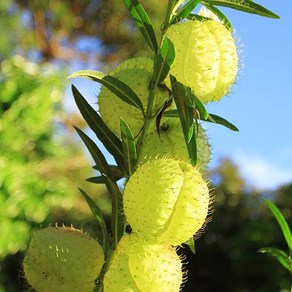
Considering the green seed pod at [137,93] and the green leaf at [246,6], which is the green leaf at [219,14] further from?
the green seed pod at [137,93]

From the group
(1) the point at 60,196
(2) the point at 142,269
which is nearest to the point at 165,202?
(2) the point at 142,269

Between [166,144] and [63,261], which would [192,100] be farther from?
[63,261]

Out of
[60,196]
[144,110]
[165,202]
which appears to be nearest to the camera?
[165,202]

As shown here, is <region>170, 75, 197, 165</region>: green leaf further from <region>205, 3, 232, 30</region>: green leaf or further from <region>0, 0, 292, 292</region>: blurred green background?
<region>0, 0, 292, 292</region>: blurred green background

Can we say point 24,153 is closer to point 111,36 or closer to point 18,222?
point 18,222

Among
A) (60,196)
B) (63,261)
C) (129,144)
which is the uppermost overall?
(129,144)

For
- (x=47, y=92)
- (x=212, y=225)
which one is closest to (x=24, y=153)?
(x=47, y=92)

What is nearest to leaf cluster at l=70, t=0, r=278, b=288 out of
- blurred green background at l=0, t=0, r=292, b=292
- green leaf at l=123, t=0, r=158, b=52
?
green leaf at l=123, t=0, r=158, b=52

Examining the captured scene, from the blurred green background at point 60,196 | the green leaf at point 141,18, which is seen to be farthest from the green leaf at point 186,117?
the blurred green background at point 60,196
